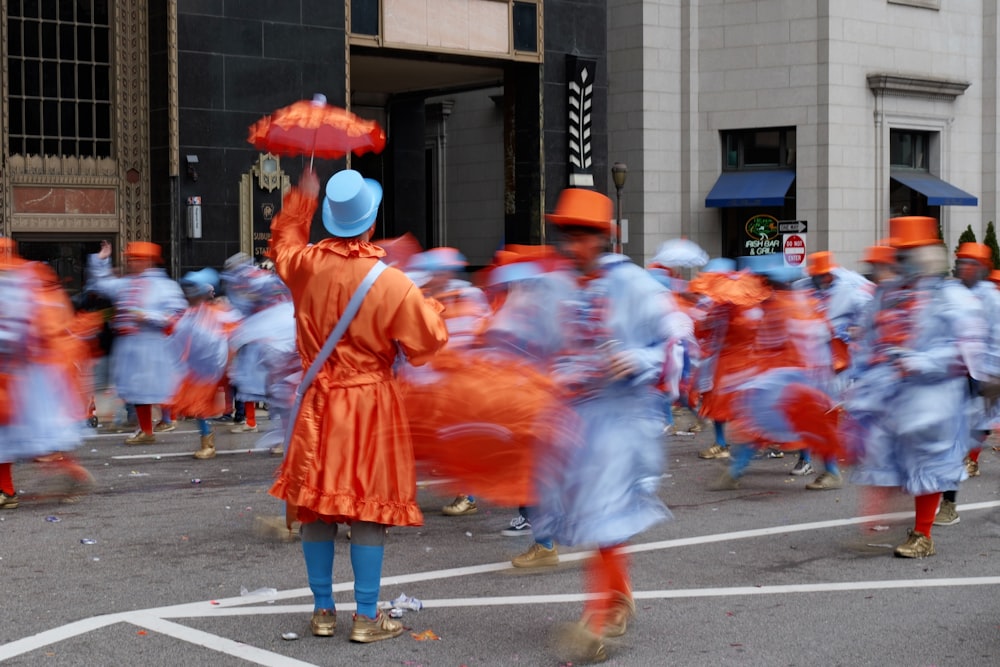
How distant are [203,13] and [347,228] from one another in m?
16.9

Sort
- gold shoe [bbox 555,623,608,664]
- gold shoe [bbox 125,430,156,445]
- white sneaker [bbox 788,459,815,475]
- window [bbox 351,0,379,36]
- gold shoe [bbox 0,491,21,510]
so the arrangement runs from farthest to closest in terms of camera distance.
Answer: window [bbox 351,0,379,36] < gold shoe [bbox 125,430,156,445] < white sneaker [bbox 788,459,815,475] < gold shoe [bbox 0,491,21,510] < gold shoe [bbox 555,623,608,664]

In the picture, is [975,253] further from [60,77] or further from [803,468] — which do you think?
[60,77]

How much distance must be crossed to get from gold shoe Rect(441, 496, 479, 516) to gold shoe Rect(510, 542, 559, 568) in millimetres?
A: 1789

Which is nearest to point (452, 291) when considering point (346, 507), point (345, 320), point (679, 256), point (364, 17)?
point (345, 320)

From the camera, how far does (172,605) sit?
6836 mm

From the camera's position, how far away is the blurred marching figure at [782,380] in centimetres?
954

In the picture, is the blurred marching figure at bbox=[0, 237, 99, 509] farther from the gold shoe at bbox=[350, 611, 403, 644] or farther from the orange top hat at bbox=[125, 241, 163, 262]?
the gold shoe at bbox=[350, 611, 403, 644]

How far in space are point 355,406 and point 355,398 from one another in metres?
0.04

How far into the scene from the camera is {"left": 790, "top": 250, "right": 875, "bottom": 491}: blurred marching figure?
11570 millimetres

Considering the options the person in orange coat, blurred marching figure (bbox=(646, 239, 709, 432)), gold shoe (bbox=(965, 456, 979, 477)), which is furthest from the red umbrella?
gold shoe (bbox=(965, 456, 979, 477))

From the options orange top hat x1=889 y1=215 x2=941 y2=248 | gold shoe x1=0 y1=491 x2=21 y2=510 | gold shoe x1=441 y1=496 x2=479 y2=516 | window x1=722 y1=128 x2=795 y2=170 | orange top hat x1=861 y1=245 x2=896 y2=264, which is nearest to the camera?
orange top hat x1=889 y1=215 x2=941 y2=248

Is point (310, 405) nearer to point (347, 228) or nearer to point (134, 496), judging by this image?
point (347, 228)

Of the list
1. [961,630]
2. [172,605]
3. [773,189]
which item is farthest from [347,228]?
[773,189]

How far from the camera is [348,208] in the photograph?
5984mm
